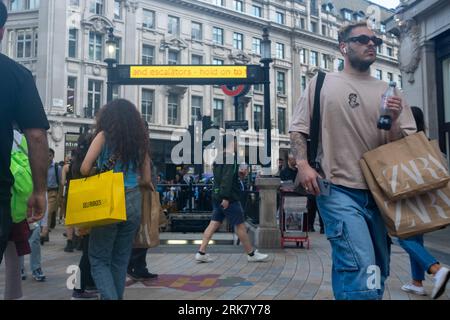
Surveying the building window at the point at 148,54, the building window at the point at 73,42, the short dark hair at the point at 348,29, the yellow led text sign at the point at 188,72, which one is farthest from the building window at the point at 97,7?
the short dark hair at the point at 348,29

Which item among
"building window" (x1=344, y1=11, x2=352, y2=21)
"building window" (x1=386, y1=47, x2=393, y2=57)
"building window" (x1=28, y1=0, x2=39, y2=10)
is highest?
"building window" (x1=344, y1=11, x2=352, y2=21)

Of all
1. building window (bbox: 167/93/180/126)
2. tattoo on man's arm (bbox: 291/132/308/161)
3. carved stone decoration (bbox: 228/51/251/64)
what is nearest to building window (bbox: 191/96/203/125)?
building window (bbox: 167/93/180/126)

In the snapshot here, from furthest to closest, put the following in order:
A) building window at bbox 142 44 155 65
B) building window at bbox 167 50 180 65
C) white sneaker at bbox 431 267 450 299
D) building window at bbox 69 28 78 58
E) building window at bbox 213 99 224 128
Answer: building window at bbox 213 99 224 128 → building window at bbox 167 50 180 65 → building window at bbox 142 44 155 65 → building window at bbox 69 28 78 58 → white sneaker at bbox 431 267 450 299

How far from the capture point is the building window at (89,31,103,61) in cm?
3694

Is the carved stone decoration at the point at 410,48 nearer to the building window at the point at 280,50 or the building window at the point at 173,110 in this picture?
the building window at the point at 173,110

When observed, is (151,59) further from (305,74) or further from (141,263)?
(141,263)

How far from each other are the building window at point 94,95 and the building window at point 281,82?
20.6m

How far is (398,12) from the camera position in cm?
1445

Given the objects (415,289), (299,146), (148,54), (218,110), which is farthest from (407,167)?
(218,110)

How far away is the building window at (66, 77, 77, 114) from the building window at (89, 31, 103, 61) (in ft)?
8.28

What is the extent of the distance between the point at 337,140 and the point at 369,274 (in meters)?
0.85

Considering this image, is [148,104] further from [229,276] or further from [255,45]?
[229,276]

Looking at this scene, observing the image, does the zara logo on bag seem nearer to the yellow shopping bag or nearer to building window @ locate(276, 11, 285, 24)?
the yellow shopping bag
